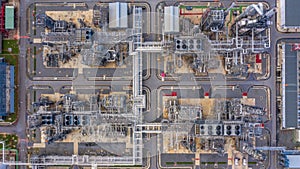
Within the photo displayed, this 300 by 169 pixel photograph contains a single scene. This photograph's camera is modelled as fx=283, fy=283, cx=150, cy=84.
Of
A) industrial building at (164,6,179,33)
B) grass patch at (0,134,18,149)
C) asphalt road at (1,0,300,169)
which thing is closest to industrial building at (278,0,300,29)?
asphalt road at (1,0,300,169)

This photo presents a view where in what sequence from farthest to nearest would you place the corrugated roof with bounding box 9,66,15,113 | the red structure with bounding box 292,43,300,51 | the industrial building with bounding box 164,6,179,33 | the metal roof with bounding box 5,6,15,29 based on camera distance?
the corrugated roof with bounding box 9,66,15,113, the metal roof with bounding box 5,6,15,29, the industrial building with bounding box 164,6,179,33, the red structure with bounding box 292,43,300,51

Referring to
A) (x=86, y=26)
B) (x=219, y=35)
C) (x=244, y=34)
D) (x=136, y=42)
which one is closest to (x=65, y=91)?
(x=86, y=26)

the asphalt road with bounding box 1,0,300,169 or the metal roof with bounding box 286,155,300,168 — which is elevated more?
the asphalt road with bounding box 1,0,300,169

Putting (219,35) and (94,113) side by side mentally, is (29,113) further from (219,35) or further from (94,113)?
(219,35)

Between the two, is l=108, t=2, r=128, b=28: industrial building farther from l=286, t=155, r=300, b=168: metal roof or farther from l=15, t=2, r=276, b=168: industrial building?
l=286, t=155, r=300, b=168: metal roof

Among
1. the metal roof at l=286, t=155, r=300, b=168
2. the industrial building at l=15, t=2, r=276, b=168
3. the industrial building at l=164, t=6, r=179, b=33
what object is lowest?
the metal roof at l=286, t=155, r=300, b=168
